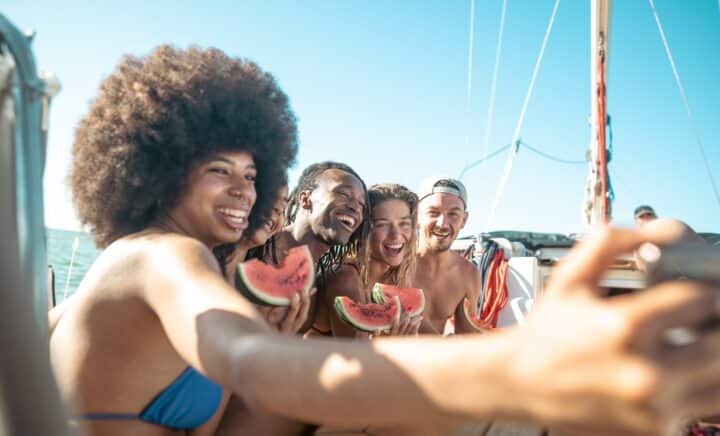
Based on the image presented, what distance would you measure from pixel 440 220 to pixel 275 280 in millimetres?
3191

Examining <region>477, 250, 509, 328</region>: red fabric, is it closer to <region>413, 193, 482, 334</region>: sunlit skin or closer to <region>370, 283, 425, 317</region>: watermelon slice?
<region>413, 193, 482, 334</region>: sunlit skin

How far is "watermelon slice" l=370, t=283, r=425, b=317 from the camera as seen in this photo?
3516mm

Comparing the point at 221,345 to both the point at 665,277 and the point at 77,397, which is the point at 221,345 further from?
the point at 77,397

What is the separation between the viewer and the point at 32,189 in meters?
0.86

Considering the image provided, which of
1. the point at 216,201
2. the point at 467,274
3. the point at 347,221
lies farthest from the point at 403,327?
the point at 467,274

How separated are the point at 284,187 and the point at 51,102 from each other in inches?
87.1

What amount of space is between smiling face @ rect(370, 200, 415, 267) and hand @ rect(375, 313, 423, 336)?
882 millimetres

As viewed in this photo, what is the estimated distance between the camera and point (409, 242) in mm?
4301

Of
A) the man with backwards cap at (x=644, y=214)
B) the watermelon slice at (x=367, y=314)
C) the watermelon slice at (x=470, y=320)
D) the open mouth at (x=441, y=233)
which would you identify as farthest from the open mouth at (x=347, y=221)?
the man with backwards cap at (x=644, y=214)

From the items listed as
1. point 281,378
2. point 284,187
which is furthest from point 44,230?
point 284,187

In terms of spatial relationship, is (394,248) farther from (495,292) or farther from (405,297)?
(495,292)

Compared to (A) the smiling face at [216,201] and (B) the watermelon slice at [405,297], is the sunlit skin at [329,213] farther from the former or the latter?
(A) the smiling face at [216,201]

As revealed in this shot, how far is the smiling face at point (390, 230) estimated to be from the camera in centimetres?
417

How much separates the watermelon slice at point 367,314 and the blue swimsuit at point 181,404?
1.42 m
